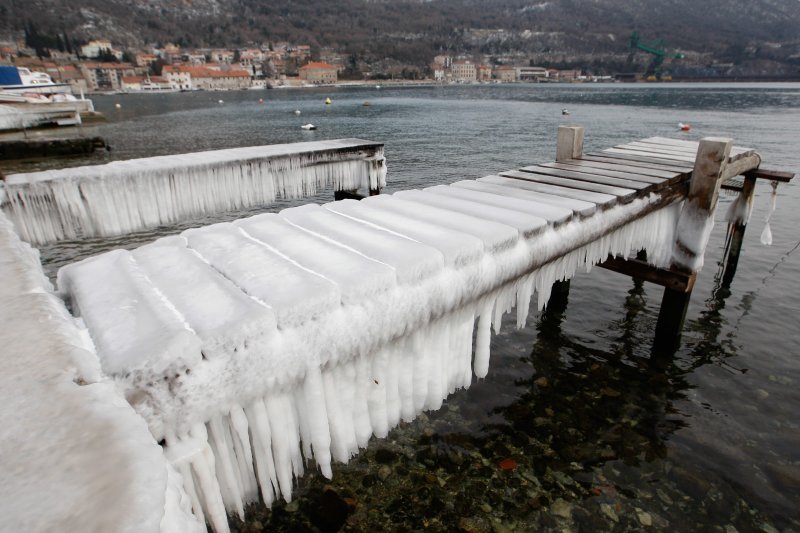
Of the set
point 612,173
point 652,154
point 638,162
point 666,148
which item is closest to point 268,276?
point 612,173

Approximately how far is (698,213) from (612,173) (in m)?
1.73

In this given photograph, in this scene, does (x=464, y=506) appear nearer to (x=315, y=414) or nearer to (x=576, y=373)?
(x=315, y=414)

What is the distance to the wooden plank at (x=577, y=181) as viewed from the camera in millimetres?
6879

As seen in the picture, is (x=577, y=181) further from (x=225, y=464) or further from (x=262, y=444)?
(x=225, y=464)

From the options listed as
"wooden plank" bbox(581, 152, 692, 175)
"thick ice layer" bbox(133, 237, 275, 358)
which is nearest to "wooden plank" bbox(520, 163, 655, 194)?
"wooden plank" bbox(581, 152, 692, 175)

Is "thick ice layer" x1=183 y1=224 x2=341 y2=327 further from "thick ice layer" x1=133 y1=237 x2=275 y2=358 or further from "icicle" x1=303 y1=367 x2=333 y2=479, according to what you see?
"icicle" x1=303 y1=367 x2=333 y2=479

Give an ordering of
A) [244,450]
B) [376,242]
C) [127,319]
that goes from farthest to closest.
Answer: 1. [376,242]
2. [244,450]
3. [127,319]

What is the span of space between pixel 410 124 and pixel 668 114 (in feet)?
141

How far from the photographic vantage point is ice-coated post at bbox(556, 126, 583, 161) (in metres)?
10.1

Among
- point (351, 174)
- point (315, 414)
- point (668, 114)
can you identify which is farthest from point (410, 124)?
point (315, 414)

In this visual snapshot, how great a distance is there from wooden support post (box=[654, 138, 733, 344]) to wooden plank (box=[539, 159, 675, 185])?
0.95 m

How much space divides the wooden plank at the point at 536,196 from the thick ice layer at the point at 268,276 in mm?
3839

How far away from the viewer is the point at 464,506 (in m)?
5.56

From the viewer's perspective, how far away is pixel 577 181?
304 inches
